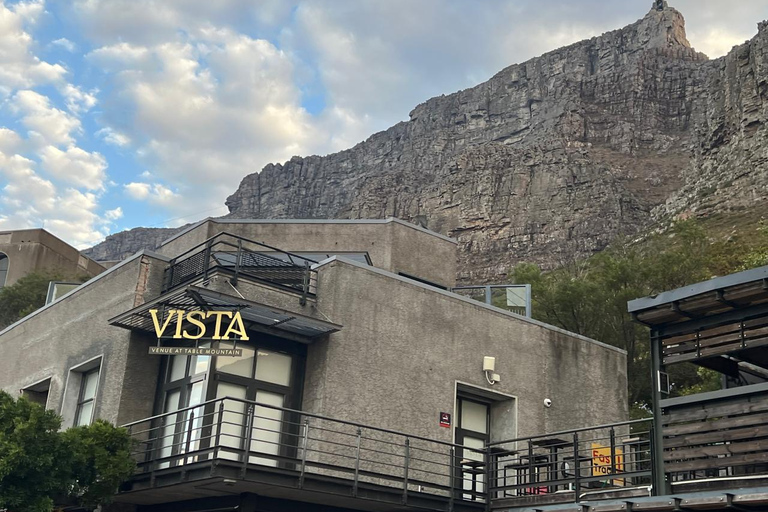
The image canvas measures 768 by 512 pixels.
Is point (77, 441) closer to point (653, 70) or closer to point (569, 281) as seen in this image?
point (569, 281)

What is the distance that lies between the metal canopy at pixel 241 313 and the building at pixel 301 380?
4 cm

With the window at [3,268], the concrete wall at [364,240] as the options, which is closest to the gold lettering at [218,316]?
the concrete wall at [364,240]

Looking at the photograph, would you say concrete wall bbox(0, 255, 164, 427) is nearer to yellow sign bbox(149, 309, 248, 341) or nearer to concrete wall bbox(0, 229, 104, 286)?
yellow sign bbox(149, 309, 248, 341)

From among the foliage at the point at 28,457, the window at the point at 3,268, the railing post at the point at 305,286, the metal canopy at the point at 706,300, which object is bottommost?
the foliage at the point at 28,457

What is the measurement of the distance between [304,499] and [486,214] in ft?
465

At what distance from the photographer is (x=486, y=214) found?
15512 centimetres

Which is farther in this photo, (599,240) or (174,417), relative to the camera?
(599,240)

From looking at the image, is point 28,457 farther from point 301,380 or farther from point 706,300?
point 706,300

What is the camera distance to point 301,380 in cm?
1664

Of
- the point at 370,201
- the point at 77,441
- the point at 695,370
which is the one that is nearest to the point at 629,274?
the point at 695,370

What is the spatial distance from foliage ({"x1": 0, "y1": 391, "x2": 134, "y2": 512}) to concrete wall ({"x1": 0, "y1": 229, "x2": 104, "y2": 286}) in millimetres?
41958

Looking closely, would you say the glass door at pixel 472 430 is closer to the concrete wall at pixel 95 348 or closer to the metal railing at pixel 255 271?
the metal railing at pixel 255 271

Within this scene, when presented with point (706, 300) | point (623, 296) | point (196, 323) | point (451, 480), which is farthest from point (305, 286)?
point (623, 296)

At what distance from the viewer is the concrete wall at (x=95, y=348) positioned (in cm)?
1695
